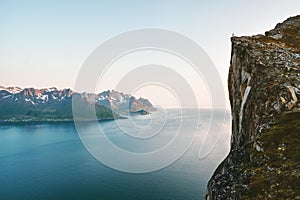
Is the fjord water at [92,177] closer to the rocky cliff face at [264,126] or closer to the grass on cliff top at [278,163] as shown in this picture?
the rocky cliff face at [264,126]

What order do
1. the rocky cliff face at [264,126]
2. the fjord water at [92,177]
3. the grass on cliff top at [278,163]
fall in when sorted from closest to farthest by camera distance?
the grass on cliff top at [278,163] → the rocky cliff face at [264,126] → the fjord water at [92,177]

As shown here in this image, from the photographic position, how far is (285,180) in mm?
11141

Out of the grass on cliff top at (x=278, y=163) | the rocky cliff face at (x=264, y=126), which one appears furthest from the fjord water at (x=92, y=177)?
the grass on cliff top at (x=278, y=163)

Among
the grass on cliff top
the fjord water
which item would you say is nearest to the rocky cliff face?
the grass on cliff top

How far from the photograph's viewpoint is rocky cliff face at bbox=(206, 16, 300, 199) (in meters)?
11.7

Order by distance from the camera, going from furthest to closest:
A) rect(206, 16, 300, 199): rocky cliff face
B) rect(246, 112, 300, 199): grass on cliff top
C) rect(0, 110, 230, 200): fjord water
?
rect(0, 110, 230, 200): fjord water < rect(206, 16, 300, 199): rocky cliff face < rect(246, 112, 300, 199): grass on cliff top

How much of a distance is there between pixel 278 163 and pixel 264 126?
4217mm

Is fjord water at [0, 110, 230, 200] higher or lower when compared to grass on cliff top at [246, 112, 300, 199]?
lower

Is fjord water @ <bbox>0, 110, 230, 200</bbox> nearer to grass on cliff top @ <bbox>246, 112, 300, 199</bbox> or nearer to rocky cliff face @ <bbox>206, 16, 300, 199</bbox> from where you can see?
rocky cliff face @ <bbox>206, 16, 300, 199</bbox>

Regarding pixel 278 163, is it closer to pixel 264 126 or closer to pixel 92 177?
pixel 264 126

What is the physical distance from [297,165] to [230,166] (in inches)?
165

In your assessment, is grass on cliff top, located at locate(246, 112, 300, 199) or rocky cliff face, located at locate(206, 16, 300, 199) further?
rocky cliff face, located at locate(206, 16, 300, 199)

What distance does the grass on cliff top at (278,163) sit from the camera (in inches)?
424

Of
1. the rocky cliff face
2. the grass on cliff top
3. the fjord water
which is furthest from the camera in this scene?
the fjord water
